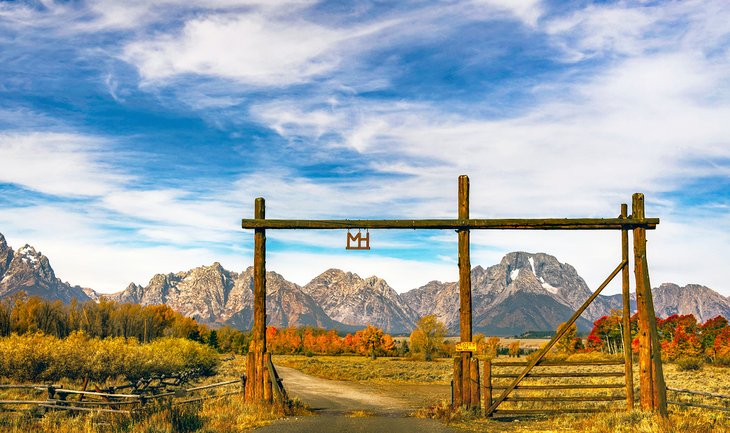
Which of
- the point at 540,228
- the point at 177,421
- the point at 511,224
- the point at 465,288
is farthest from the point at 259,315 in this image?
the point at 540,228

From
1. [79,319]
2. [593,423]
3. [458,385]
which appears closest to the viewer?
[593,423]

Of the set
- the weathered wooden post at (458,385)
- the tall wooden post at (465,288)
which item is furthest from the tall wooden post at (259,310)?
the tall wooden post at (465,288)

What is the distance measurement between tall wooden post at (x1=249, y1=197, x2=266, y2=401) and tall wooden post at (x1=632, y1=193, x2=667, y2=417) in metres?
10.2

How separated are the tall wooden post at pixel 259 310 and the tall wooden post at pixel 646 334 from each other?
403 inches

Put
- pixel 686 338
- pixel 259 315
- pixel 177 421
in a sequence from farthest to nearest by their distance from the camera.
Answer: pixel 686 338 → pixel 259 315 → pixel 177 421

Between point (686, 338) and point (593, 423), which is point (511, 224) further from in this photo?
point (686, 338)

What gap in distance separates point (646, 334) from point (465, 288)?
5108 millimetres

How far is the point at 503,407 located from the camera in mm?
20438

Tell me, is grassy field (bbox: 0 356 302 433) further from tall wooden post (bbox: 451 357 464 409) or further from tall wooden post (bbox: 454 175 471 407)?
tall wooden post (bbox: 454 175 471 407)

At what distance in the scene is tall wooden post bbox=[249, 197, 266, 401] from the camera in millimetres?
17672

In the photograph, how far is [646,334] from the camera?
17156mm

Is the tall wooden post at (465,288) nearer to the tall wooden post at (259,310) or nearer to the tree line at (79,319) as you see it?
the tall wooden post at (259,310)

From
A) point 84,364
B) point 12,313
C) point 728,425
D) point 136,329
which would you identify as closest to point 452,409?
point 728,425

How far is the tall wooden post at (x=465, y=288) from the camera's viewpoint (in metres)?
17.1
